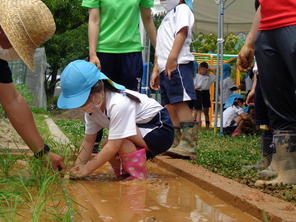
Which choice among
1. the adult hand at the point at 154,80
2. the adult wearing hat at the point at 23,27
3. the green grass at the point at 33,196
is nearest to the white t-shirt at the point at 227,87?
the adult hand at the point at 154,80

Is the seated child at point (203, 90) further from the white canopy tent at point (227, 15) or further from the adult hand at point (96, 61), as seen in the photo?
the adult hand at point (96, 61)

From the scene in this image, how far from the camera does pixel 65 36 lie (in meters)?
24.5

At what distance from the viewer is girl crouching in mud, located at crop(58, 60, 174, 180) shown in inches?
119

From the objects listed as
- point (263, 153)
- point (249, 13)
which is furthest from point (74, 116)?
point (263, 153)

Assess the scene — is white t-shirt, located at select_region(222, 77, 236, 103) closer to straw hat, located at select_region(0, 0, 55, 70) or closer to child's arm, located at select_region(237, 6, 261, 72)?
child's arm, located at select_region(237, 6, 261, 72)

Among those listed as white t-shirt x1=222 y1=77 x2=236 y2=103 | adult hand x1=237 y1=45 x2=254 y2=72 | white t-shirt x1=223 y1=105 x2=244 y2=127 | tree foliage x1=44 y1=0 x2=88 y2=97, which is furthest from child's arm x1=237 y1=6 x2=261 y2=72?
tree foliage x1=44 y1=0 x2=88 y2=97

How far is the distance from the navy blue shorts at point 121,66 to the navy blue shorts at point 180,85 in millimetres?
291

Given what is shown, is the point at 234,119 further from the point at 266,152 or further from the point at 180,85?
the point at 266,152

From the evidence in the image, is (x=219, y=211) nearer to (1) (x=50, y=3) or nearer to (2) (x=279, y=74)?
(2) (x=279, y=74)

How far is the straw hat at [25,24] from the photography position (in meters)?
2.45

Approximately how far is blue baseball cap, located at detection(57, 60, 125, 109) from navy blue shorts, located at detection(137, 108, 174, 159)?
0.58 m

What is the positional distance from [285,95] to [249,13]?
27.9ft

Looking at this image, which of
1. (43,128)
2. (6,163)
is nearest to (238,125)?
(43,128)

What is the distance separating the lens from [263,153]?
12.0 feet
